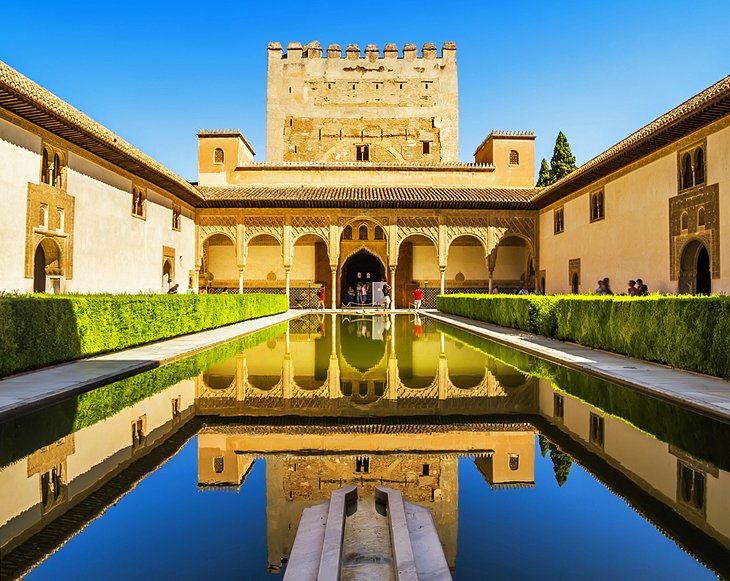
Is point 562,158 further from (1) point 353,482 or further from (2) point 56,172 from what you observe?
(1) point 353,482

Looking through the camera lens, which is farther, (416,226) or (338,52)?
(338,52)

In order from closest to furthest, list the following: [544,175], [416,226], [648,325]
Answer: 1. [648,325]
2. [416,226]
3. [544,175]

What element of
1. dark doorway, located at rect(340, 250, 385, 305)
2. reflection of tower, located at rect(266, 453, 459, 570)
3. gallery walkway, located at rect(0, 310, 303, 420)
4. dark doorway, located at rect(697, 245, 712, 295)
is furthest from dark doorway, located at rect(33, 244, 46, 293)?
dark doorway, located at rect(340, 250, 385, 305)

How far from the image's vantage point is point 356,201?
25.4 metres

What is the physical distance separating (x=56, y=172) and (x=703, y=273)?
1647 centimetres

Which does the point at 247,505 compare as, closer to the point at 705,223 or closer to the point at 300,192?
the point at 705,223

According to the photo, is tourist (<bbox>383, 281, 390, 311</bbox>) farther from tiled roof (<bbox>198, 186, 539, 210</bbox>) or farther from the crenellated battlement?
the crenellated battlement

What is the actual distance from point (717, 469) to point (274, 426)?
3.12m

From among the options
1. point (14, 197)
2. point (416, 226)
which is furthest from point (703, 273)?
point (14, 197)

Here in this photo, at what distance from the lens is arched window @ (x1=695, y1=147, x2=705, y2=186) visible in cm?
1345

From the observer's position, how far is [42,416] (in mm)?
5043

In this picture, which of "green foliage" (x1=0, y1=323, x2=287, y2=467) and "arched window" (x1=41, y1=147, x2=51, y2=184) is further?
"arched window" (x1=41, y1=147, x2=51, y2=184)

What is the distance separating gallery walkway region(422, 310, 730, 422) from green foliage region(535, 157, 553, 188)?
30.9 m

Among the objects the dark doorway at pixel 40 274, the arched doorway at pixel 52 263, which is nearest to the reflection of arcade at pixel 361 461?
the arched doorway at pixel 52 263
